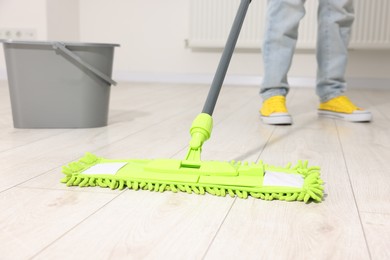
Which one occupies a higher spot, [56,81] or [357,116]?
[56,81]

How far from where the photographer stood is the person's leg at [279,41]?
1635mm

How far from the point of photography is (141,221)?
2.33 feet

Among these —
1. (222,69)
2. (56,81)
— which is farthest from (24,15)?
(222,69)

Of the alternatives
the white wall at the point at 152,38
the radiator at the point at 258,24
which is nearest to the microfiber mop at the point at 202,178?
the radiator at the point at 258,24

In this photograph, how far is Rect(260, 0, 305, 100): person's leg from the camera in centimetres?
163

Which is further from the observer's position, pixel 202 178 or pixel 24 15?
pixel 24 15

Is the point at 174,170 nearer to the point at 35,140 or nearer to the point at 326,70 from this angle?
the point at 35,140

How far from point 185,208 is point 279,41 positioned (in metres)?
1.03

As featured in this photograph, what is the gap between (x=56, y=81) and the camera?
4.63ft

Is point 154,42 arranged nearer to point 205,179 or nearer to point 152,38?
point 152,38

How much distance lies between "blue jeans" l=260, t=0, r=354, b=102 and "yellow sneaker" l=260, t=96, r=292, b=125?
0.04 m

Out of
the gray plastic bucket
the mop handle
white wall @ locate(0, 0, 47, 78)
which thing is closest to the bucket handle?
the gray plastic bucket

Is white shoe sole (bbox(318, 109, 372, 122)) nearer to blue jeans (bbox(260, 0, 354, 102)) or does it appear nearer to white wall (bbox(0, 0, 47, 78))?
blue jeans (bbox(260, 0, 354, 102))

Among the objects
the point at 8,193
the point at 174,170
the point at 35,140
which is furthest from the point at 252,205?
the point at 35,140
